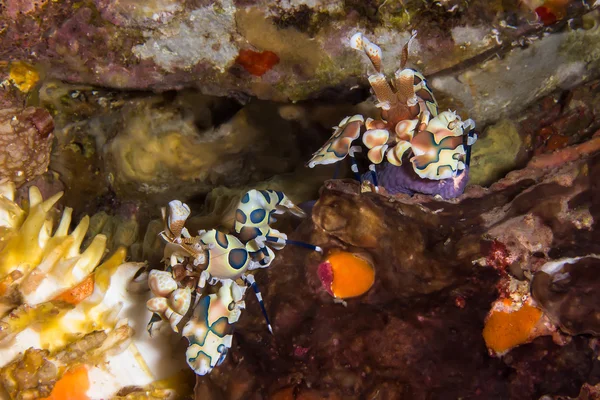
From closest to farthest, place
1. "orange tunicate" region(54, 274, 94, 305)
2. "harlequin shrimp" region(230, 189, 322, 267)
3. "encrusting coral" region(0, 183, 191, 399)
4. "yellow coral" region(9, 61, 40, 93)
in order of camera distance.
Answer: "harlequin shrimp" region(230, 189, 322, 267), "encrusting coral" region(0, 183, 191, 399), "orange tunicate" region(54, 274, 94, 305), "yellow coral" region(9, 61, 40, 93)

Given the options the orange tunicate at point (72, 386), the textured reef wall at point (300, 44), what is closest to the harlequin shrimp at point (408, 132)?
the textured reef wall at point (300, 44)

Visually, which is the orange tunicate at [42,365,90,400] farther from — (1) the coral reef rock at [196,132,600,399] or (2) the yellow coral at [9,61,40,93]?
(2) the yellow coral at [9,61,40,93]

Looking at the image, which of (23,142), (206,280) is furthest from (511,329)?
(23,142)

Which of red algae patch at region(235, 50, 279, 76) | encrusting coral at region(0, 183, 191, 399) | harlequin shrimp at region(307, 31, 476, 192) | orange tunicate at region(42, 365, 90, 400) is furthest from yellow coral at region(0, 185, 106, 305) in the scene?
harlequin shrimp at region(307, 31, 476, 192)

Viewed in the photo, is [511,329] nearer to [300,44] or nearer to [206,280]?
[206,280]

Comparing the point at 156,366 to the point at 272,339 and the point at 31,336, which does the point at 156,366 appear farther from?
the point at 272,339

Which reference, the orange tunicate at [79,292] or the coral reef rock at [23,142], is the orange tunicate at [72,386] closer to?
the orange tunicate at [79,292]
